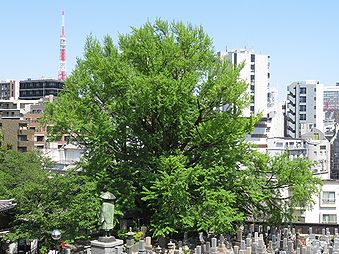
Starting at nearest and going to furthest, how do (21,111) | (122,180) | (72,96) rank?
1. (122,180)
2. (72,96)
3. (21,111)

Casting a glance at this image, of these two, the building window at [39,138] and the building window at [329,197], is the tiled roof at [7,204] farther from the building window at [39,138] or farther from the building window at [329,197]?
the building window at [39,138]

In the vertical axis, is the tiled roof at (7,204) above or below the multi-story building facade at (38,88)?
below

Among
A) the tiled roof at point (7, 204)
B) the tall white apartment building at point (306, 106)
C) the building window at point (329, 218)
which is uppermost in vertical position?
the tall white apartment building at point (306, 106)

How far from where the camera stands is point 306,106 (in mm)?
83625

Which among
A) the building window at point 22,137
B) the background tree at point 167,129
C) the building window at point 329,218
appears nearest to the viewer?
the background tree at point 167,129

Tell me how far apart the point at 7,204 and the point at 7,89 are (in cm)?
10388

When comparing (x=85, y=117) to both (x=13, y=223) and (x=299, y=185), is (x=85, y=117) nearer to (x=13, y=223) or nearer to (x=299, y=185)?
(x=13, y=223)

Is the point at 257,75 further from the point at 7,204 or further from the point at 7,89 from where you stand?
the point at 7,89

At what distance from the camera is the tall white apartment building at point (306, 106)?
→ 272ft

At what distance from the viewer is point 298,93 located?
8381cm

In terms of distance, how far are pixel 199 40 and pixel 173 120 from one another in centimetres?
464

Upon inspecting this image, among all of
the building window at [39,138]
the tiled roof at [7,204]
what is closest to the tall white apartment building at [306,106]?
the building window at [39,138]

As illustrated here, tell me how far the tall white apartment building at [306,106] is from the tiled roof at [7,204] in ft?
207

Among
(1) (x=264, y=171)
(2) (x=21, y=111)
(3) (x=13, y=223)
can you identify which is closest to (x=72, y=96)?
(3) (x=13, y=223)
